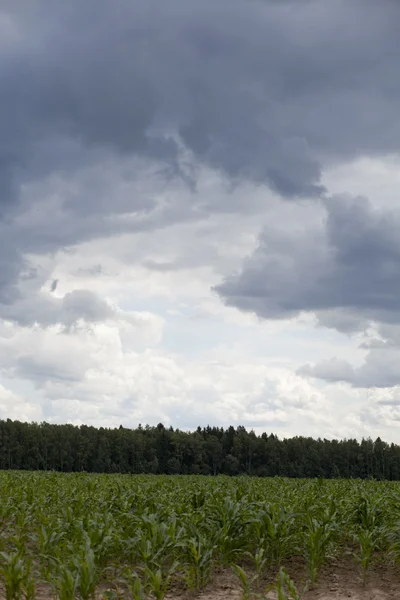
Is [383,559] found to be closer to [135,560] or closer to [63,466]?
[135,560]

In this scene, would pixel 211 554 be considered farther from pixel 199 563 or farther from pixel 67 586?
pixel 67 586

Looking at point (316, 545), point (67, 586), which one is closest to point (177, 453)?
point (316, 545)

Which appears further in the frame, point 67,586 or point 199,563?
point 199,563

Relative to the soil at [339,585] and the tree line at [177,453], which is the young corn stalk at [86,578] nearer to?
the soil at [339,585]

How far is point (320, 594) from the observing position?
10.4 metres

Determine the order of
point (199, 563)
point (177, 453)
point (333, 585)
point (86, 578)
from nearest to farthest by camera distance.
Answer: point (86, 578)
point (199, 563)
point (333, 585)
point (177, 453)

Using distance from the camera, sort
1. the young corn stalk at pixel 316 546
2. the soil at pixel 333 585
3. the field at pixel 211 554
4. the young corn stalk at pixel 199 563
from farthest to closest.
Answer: the young corn stalk at pixel 316 546
the young corn stalk at pixel 199 563
the soil at pixel 333 585
the field at pixel 211 554

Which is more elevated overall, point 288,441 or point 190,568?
point 288,441

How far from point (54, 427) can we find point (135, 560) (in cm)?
10724

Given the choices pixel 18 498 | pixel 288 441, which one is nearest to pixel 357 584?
pixel 18 498

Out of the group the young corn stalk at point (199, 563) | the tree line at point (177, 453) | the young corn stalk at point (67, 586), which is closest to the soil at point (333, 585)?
the young corn stalk at point (199, 563)

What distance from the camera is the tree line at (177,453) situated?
108 metres

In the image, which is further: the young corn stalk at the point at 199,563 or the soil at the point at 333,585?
the young corn stalk at the point at 199,563

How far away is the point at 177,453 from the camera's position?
112 metres
